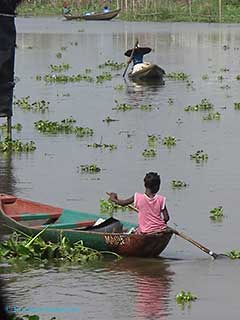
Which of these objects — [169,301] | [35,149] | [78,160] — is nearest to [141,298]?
[169,301]

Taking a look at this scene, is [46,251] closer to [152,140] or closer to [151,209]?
[151,209]

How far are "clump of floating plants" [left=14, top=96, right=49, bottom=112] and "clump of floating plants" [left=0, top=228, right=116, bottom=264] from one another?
1355 centimetres

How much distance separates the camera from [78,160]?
16.8 m

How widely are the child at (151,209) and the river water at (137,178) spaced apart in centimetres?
37

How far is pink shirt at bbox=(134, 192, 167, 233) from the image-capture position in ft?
33.0

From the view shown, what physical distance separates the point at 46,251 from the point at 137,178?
4.96 metres

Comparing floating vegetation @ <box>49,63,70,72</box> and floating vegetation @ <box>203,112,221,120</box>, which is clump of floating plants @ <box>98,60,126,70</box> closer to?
floating vegetation @ <box>49,63,70,72</box>

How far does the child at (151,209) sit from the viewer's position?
10.0 m

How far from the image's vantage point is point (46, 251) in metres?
10.1

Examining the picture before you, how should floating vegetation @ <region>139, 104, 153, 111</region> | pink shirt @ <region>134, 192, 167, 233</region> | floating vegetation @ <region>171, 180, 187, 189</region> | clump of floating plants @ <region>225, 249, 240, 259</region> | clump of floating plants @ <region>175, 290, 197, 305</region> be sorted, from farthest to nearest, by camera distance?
floating vegetation @ <region>139, 104, 153, 111</region>
floating vegetation @ <region>171, 180, 187, 189</region>
clump of floating plants @ <region>225, 249, 240, 259</region>
pink shirt @ <region>134, 192, 167, 233</region>
clump of floating plants @ <region>175, 290, 197, 305</region>

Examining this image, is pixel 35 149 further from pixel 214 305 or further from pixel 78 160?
pixel 214 305

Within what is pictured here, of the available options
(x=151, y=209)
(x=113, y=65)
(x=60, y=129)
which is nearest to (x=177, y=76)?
(x=113, y=65)

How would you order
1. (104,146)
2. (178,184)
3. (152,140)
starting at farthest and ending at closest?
(152,140) < (104,146) < (178,184)

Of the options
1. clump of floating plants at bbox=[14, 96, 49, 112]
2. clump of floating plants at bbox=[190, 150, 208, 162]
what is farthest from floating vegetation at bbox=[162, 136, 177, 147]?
clump of floating plants at bbox=[14, 96, 49, 112]
